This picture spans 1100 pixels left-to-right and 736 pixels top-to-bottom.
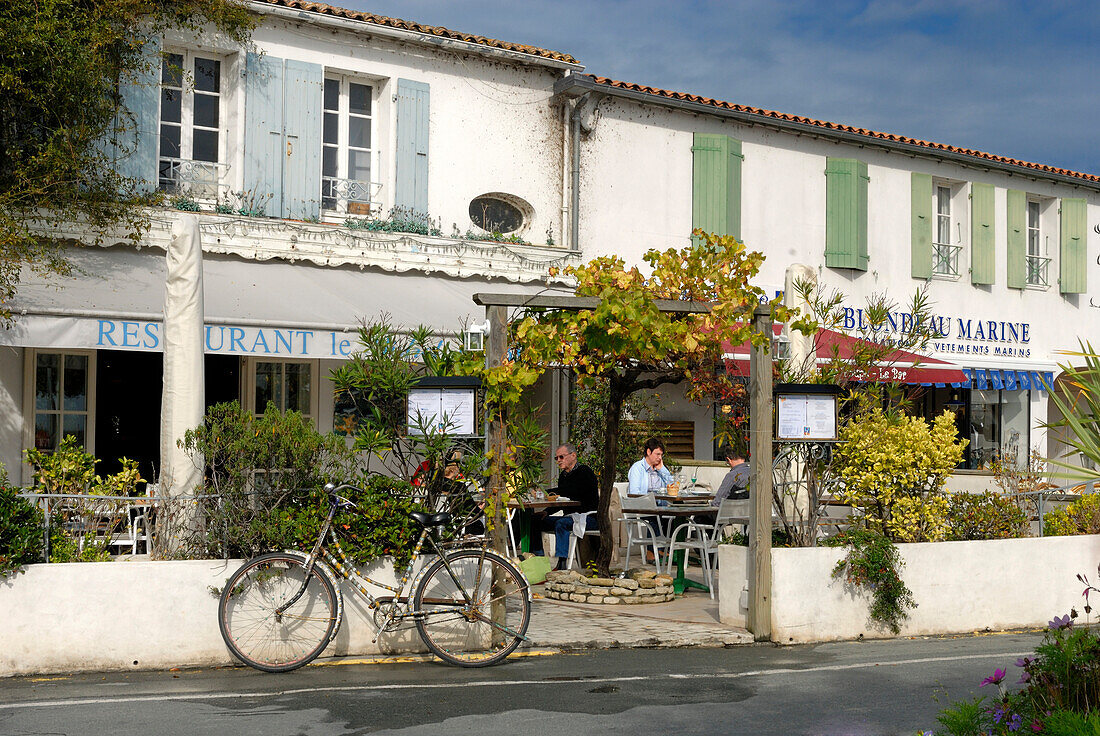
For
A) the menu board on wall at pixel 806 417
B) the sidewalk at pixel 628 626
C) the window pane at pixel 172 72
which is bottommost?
the sidewalk at pixel 628 626

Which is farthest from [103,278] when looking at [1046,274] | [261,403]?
[1046,274]

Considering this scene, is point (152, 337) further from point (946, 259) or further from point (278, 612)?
point (946, 259)

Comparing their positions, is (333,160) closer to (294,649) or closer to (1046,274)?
(294,649)

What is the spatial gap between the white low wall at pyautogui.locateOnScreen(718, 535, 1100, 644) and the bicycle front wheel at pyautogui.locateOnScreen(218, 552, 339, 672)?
10.5 ft

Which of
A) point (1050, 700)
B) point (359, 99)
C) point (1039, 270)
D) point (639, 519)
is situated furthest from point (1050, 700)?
point (1039, 270)

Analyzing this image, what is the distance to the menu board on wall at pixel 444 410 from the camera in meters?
8.04

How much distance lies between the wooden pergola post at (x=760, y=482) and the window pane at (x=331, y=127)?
7.29m

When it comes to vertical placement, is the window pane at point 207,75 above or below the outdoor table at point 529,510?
above

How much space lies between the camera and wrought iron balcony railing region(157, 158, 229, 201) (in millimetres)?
12805

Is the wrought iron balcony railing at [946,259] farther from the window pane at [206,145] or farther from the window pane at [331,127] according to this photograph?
the window pane at [206,145]

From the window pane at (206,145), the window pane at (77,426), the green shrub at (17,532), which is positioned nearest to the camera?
the green shrub at (17,532)

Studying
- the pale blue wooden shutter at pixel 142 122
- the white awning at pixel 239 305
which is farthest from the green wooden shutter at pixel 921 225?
the pale blue wooden shutter at pixel 142 122

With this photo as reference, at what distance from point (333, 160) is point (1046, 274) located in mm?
13105

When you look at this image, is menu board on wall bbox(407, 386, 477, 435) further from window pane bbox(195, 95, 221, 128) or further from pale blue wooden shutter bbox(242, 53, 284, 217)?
window pane bbox(195, 95, 221, 128)
